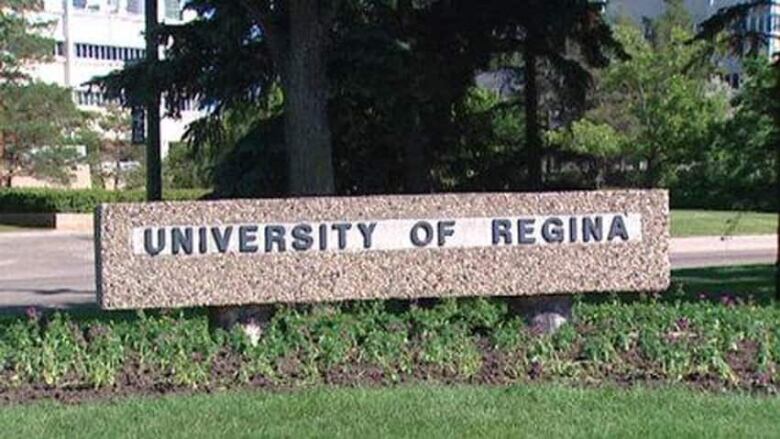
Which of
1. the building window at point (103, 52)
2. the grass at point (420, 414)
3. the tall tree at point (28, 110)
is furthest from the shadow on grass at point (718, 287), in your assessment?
the building window at point (103, 52)

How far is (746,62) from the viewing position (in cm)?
1398

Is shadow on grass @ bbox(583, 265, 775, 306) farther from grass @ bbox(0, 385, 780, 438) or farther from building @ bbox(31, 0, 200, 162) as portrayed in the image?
building @ bbox(31, 0, 200, 162)

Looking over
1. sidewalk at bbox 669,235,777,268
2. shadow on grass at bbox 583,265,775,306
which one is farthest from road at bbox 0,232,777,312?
shadow on grass at bbox 583,265,775,306

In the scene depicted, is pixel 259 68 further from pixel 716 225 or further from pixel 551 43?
pixel 716 225

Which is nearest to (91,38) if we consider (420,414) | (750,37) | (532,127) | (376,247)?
(532,127)

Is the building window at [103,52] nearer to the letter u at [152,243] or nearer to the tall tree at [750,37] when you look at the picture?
the tall tree at [750,37]

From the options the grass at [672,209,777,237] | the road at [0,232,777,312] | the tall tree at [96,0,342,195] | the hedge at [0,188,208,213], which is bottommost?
the road at [0,232,777,312]

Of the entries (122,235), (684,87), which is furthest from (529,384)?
(684,87)

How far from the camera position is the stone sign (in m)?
8.65

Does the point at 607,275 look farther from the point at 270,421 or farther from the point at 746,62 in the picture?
the point at 746,62

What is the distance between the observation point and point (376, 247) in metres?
8.78

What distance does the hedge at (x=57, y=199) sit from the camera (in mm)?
43062

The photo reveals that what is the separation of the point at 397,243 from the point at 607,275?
1.53m

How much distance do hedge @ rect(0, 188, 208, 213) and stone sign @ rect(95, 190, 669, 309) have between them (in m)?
33.2
